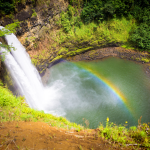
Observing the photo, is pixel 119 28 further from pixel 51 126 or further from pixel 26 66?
pixel 51 126

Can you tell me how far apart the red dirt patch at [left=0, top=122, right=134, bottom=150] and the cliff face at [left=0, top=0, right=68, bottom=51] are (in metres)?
8.78

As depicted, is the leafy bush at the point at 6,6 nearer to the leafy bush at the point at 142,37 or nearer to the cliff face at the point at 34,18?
the cliff face at the point at 34,18

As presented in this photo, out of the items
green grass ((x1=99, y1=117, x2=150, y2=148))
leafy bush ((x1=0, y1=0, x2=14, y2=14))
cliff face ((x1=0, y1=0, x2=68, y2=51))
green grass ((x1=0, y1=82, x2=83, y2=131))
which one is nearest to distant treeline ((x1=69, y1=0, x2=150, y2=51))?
cliff face ((x1=0, y1=0, x2=68, y2=51))

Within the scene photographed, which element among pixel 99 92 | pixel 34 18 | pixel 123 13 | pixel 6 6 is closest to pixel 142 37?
pixel 123 13

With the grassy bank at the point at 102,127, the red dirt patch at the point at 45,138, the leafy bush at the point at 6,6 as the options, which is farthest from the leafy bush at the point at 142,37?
the red dirt patch at the point at 45,138

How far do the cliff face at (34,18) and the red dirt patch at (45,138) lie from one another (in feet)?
28.8

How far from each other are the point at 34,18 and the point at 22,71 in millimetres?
5905

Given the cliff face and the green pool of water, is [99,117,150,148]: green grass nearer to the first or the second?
the green pool of water

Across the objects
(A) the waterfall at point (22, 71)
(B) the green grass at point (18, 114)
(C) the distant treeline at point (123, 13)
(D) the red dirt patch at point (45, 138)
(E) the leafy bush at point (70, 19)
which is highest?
(C) the distant treeline at point (123, 13)

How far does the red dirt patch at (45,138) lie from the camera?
4.12 metres

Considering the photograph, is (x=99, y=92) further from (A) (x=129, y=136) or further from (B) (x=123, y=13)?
(B) (x=123, y=13)

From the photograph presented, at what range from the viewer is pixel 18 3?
10250 millimetres

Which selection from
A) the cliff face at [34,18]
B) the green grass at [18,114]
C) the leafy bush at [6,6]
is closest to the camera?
the green grass at [18,114]

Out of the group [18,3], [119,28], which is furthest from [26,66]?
[119,28]
